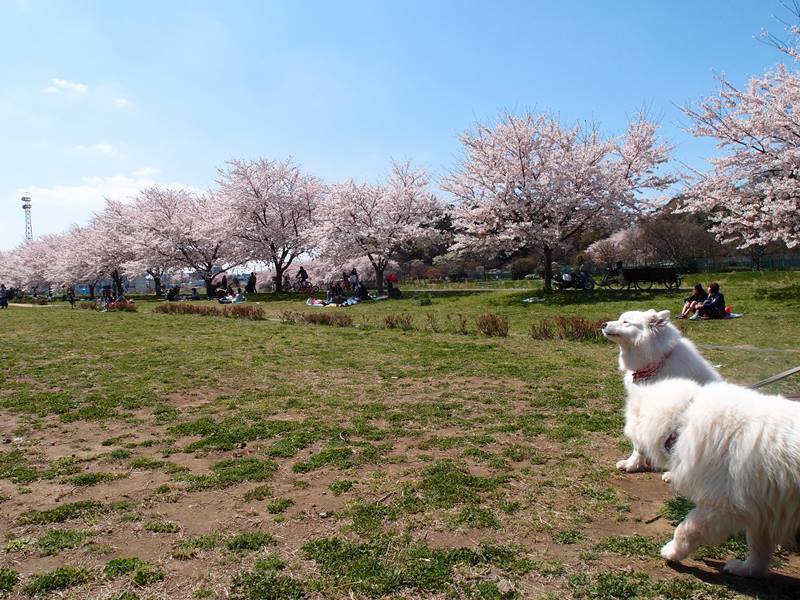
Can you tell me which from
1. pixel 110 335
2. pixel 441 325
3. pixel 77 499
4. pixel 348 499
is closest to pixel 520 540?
pixel 348 499

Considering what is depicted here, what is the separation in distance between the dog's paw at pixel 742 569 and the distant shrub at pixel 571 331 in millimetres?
9219

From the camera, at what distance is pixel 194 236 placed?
→ 1625 inches

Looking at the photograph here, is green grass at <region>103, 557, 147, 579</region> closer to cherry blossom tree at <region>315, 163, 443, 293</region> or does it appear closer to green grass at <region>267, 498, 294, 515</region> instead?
green grass at <region>267, 498, 294, 515</region>

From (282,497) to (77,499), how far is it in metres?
1.59

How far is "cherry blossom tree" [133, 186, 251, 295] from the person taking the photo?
39738 millimetres

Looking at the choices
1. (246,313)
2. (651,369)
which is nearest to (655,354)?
(651,369)

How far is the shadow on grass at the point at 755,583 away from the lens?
2666mm

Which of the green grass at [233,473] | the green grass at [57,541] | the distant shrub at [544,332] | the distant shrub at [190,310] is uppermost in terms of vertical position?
the distant shrub at [190,310]

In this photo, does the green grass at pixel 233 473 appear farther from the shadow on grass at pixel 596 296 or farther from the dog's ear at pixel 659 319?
the shadow on grass at pixel 596 296

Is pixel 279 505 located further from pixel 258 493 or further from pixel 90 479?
pixel 90 479

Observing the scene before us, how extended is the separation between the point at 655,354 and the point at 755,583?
6.36ft

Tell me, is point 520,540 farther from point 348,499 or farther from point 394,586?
point 348,499

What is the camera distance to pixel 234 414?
6371 millimetres

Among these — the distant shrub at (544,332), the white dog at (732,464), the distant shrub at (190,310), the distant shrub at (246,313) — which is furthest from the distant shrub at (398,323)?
the white dog at (732,464)
